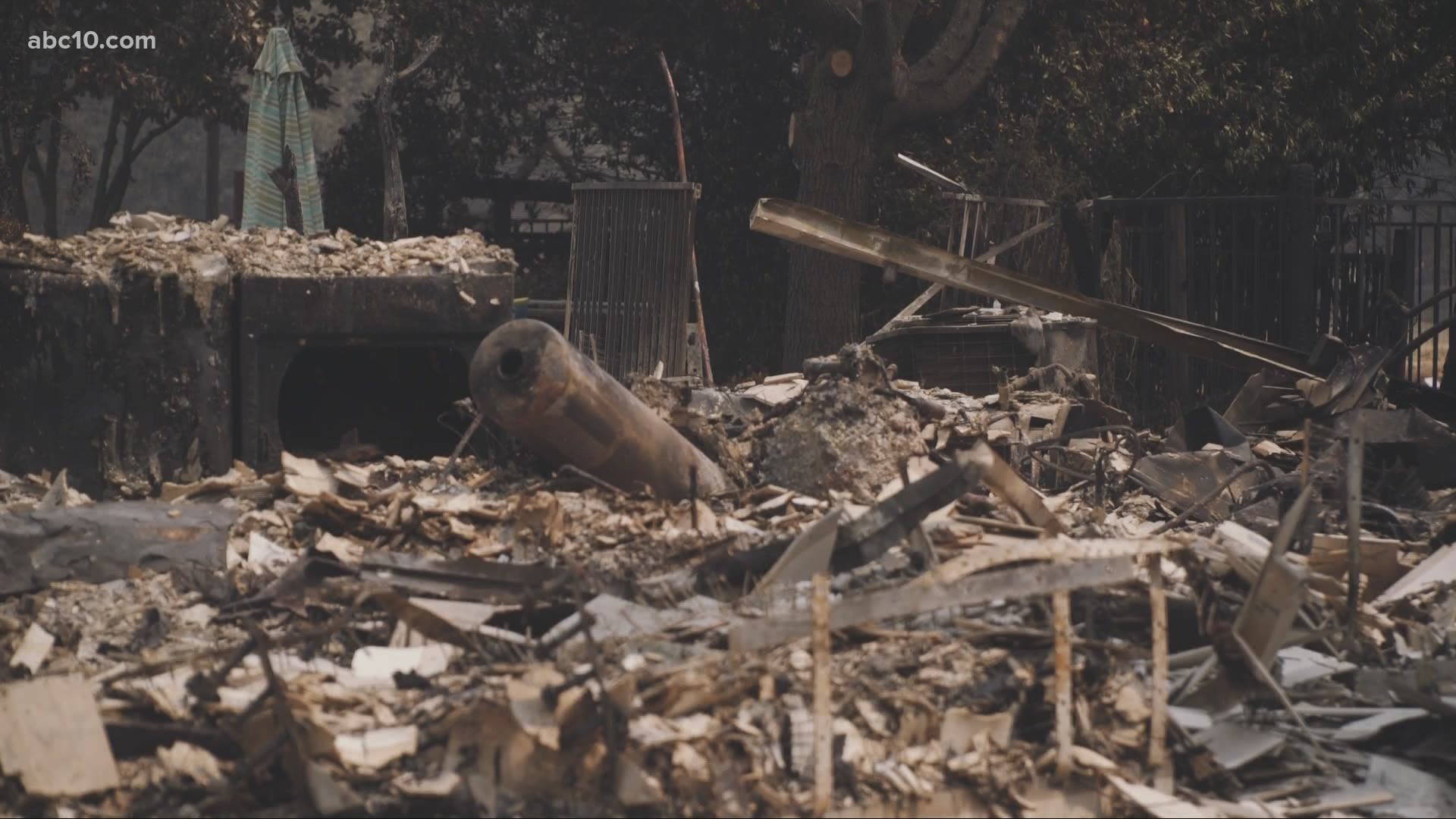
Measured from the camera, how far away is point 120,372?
8.19m

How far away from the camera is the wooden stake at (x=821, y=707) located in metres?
4.45

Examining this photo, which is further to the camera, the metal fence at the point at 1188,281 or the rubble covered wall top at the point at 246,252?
the metal fence at the point at 1188,281

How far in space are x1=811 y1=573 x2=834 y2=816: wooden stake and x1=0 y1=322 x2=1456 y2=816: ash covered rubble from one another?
0.03ft

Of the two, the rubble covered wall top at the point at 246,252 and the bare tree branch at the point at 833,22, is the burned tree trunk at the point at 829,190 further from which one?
the rubble covered wall top at the point at 246,252

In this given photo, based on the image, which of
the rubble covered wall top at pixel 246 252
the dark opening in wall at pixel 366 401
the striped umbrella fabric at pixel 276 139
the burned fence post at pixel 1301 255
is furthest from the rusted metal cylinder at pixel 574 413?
the burned fence post at pixel 1301 255

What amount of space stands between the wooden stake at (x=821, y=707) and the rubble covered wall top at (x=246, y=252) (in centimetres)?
453

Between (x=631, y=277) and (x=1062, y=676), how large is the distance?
8.85 metres

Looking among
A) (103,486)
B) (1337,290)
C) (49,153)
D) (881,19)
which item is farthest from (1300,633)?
(49,153)

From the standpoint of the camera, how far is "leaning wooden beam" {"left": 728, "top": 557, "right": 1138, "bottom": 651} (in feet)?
15.7

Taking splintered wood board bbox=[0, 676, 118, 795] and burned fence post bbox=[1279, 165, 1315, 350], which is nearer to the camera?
splintered wood board bbox=[0, 676, 118, 795]

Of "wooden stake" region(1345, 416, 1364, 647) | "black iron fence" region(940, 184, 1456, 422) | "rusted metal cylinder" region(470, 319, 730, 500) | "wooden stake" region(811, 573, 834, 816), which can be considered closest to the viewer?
"wooden stake" region(811, 573, 834, 816)

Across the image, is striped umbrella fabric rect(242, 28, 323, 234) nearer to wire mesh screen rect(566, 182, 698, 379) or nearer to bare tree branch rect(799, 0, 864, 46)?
wire mesh screen rect(566, 182, 698, 379)

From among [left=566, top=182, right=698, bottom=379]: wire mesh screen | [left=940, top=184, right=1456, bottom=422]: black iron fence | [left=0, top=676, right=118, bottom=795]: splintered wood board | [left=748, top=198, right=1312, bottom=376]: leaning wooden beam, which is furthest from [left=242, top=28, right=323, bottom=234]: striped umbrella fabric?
[left=0, top=676, right=118, bottom=795]: splintered wood board

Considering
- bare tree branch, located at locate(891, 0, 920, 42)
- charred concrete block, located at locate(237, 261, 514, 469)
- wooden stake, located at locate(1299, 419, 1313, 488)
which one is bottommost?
wooden stake, located at locate(1299, 419, 1313, 488)
